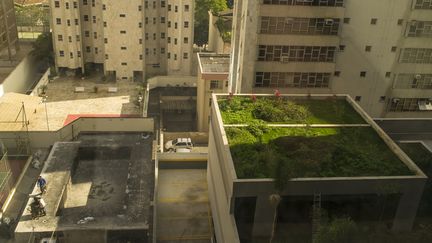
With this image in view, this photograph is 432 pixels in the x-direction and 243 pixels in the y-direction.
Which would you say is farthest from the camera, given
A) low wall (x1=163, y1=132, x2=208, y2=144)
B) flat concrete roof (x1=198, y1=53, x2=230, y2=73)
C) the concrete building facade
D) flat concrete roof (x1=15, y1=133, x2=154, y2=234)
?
flat concrete roof (x1=198, y1=53, x2=230, y2=73)

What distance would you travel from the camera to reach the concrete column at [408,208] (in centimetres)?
2731

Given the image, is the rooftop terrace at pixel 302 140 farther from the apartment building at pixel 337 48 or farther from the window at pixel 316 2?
the window at pixel 316 2

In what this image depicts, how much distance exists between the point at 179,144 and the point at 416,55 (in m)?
27.2

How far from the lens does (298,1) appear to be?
37.6 metres

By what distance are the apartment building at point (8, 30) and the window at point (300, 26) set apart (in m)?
43.9

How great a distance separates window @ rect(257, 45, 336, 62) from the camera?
3897cm

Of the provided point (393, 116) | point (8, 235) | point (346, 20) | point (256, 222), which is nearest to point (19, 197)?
point (8, 235)

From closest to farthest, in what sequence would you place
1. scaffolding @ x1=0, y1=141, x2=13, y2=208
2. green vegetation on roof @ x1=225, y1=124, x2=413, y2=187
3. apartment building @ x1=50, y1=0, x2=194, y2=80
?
green vegetation on roof @ x1=225, y1=124, x2=413, y2=187
scaffolding @ x1=0, y1=141, x2=13, y2=208
apartment building @ x1=50, y1=0, x2=194, y2=80

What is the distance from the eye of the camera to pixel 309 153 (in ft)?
93.4

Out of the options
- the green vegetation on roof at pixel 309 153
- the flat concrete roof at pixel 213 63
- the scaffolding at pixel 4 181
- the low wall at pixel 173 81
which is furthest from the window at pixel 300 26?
the low wall at pixel 173 81

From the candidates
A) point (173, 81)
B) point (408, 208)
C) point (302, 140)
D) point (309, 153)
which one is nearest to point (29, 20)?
point (173, 81)

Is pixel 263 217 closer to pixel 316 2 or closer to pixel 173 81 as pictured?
pixel 316 2

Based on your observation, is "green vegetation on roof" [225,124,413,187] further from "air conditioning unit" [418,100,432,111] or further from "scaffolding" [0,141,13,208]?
"scaffolding" [0,141,13,208]

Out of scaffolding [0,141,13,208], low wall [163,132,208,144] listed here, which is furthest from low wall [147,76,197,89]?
scaffolding [0,141,13,208]
